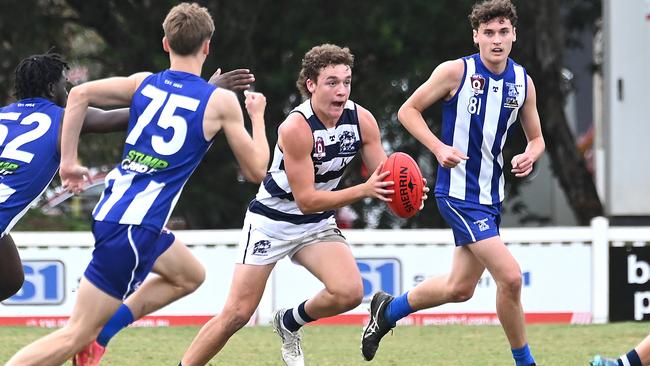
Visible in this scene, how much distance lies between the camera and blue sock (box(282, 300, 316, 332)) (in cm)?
734

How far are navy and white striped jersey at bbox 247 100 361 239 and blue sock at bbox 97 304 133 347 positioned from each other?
87 cm

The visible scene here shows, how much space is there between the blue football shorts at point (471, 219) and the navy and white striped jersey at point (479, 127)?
4cm

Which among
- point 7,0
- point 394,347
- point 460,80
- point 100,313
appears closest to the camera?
point 100,313

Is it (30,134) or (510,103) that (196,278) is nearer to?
(30,134)

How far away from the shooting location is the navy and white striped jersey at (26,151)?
654 centimetres

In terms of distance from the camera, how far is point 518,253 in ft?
37.4

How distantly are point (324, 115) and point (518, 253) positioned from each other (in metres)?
4.94

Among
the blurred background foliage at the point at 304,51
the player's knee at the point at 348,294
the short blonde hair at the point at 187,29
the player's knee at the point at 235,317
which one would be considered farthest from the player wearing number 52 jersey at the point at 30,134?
the blurred background foliage at the point at 304,51

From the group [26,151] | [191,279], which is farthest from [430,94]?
[26,151]

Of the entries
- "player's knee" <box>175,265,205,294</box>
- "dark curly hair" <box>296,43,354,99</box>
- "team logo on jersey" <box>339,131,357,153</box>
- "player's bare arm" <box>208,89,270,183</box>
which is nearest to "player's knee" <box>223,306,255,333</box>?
"player's knee" <box>175,265,205,294</box>

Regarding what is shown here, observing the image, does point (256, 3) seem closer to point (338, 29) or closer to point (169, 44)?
point (338, 29)

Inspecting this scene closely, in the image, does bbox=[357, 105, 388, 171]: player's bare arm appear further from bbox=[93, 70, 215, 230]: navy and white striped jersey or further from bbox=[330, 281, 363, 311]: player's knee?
bbox=[93, 70, 215, 230]: navy and white striped jersey

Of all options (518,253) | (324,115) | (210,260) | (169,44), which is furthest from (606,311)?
(169,44)

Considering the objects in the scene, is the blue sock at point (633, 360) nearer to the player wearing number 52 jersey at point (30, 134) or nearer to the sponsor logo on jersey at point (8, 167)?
the player wearing number 52 jersey at point (30, 134)
